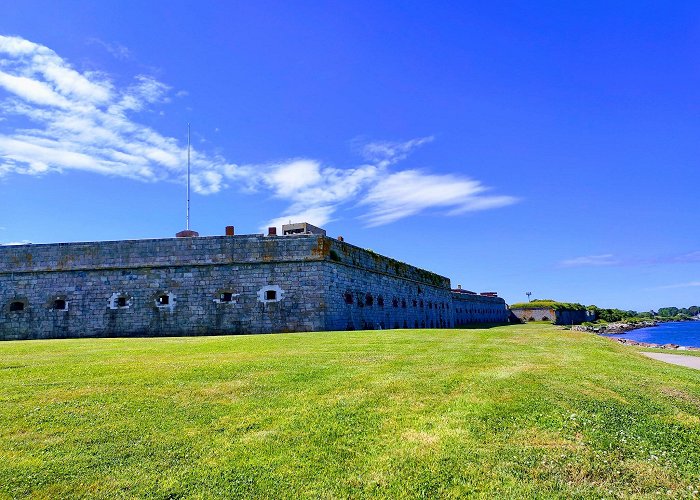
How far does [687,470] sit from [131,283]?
844 inches

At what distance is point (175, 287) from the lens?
68.7 ft

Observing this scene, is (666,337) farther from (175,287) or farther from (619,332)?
(175,287)

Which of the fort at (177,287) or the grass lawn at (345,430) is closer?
the grass lawn at (345,430)

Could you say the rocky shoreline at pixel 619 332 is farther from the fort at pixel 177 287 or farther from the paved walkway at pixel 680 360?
the fort at pixel 177 287

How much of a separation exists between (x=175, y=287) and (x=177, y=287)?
0.30 feet

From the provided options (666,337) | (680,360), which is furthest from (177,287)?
(666,337)

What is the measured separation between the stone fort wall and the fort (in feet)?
0.15

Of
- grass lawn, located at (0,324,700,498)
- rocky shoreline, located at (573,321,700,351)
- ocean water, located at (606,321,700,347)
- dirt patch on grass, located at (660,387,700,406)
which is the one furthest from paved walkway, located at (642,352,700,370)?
ocean water, located at (606,321,700,347)

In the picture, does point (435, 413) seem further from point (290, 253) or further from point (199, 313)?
point (199, 313)

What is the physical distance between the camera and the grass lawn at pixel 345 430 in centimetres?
416

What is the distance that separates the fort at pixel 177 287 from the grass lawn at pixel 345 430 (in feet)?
37.4

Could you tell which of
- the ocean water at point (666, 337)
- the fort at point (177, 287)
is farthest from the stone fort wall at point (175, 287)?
the ocean water at point (666, 337)

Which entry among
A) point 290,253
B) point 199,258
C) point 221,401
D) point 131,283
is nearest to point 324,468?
point 221,401

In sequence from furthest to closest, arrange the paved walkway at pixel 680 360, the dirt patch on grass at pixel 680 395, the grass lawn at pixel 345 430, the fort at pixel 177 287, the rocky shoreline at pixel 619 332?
the fort at pixel 177 287, the rocky shoreline at pixel 619 332, the paved walkway at pixel 680 360, the dirt patch on grass at pixel 680 395, the grass lawn at pixel 345 430
